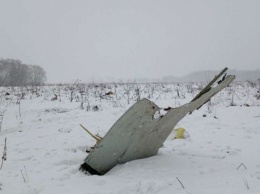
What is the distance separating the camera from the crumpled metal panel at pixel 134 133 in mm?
2402

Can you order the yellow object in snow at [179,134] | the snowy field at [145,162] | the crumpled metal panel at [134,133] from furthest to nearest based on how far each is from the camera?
the yellow object in snow at [179,134] < the crumpled metal panel at [134,133] < the snowy field at [145,162]

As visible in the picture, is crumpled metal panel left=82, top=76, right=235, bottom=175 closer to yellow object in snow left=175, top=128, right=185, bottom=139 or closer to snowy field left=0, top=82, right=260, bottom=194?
snowy field left=0, top=82, right=260, bottom=194

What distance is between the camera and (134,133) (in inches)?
99.2

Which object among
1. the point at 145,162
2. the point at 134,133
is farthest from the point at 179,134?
the point at 134,133

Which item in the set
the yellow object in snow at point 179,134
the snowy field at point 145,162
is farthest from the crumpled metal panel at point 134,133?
the yellow object in snow at point 179,134

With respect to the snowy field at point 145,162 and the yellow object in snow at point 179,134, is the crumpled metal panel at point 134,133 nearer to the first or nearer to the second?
the snowy field at point 145,162

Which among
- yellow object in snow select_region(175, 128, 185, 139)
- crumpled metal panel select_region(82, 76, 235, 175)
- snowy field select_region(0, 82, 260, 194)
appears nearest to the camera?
snowy field select_region(0, 82, 260, 194)

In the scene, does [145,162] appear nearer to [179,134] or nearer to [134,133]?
[134,133]

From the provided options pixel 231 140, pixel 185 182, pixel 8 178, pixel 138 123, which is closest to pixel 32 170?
pixel 8 178

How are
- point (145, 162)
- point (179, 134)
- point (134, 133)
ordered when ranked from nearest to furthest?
point (134, 133)
point (145, 162)
point (179, 134)

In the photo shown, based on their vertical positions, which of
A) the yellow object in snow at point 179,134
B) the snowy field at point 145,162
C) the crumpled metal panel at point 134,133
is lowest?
the snowy field at point 145,162

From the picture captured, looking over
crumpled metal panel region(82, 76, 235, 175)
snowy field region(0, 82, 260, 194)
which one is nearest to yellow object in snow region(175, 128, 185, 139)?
snowy field region(0, 82, 260, 194)

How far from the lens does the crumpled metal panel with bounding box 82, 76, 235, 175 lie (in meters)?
2.40

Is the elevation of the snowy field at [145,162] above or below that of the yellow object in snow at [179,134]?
below
